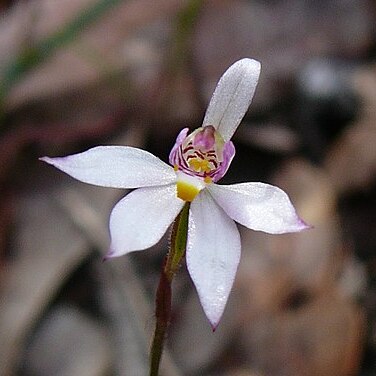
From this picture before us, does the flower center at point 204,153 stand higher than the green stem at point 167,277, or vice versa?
the flower center at point 204,153

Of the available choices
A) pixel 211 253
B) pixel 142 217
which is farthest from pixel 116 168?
pixel 211 253

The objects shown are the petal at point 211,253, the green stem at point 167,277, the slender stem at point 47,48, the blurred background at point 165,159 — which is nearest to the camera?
the petal at point 211,253

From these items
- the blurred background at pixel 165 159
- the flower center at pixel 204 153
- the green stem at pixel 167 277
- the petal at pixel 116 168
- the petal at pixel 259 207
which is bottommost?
the blurred background at pixel 165 159

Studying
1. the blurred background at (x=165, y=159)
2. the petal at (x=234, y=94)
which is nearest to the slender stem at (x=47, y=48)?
the blurred background at (x=165, y=159)

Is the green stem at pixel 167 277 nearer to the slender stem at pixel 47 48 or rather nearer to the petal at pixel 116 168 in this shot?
the petal at pixel 116 168

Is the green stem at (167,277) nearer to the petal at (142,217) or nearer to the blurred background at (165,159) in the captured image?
the petal at (142,217)

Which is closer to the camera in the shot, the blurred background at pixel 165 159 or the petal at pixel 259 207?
the petal at pixel 259 207

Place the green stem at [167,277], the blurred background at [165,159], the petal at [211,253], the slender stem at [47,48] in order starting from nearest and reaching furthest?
the petal at [211,253] → the green stem at [167,277] → the blurred background at [165,159] → the slender stem at [47,48]

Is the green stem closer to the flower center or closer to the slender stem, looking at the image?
the flower center

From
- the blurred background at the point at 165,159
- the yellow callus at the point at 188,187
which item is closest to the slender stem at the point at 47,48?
the blurred background at the point at 165,159

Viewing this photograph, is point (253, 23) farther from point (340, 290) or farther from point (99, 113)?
point (340, 290)
